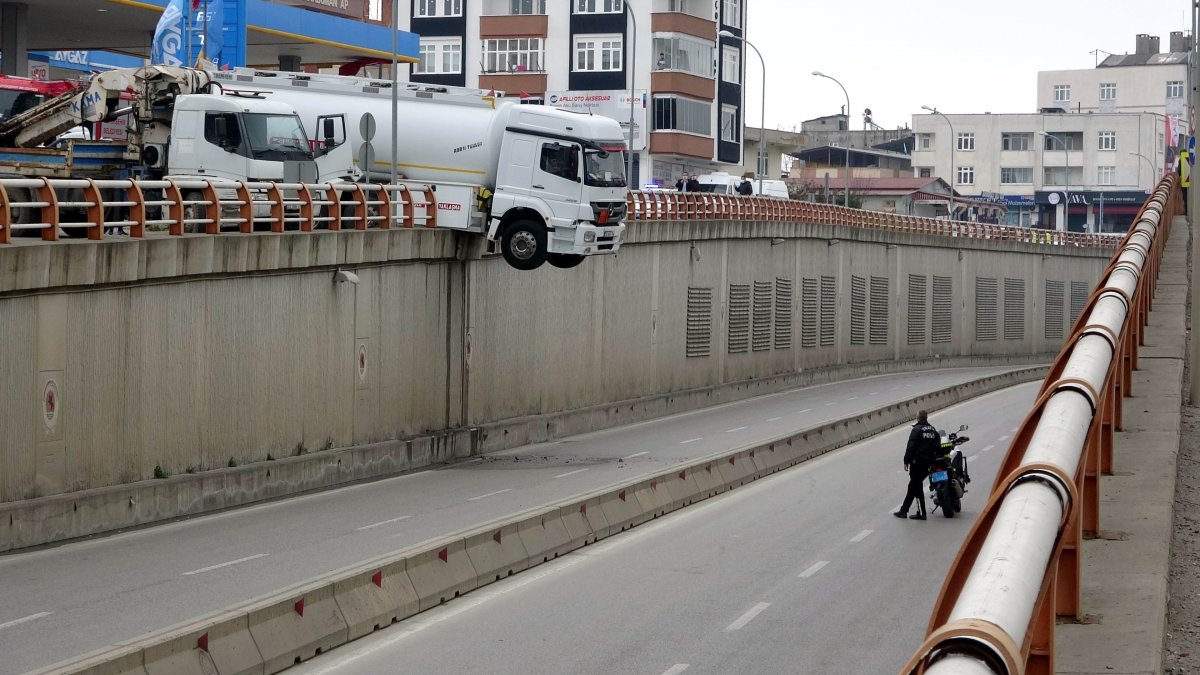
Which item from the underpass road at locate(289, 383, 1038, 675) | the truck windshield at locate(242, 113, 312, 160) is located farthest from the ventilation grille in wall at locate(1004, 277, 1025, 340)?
the truck windshield at locate(242, 113, 312, 160)

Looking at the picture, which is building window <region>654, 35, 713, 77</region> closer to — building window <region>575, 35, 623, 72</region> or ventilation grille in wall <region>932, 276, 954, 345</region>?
building window <region>575, 35, 623, 72</region>

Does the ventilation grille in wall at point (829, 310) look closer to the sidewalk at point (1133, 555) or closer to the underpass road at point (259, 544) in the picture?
the underpass road at point (259, 544)

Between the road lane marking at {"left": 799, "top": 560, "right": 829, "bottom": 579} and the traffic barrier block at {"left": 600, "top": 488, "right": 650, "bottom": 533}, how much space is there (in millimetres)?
3501

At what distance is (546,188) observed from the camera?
3278 cm

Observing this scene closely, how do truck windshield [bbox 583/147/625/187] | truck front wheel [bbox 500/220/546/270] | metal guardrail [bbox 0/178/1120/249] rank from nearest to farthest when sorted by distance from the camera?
metal guardrail [bbox 0/178/1120/249], truck front wheel [bbox 500/220/546/270], truck windshield [bbox 583/147/625/187]

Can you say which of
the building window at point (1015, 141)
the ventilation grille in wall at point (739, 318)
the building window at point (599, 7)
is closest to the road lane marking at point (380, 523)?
the ventilation grille in wall at point (739, 318)

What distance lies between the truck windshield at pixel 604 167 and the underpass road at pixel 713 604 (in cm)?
902

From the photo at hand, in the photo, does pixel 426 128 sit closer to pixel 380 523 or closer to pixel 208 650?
pixel 380 523

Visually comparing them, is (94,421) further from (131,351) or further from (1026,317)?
(1026,317)

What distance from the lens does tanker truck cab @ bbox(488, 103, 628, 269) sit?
107 ft

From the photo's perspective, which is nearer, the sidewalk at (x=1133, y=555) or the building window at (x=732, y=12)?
the sidewalk at (x=1133, y=555)

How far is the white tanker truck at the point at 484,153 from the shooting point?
32719 millimetres

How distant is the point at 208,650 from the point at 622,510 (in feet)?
36.1

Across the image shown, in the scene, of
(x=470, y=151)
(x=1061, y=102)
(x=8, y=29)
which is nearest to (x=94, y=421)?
(x=470, y=151)
